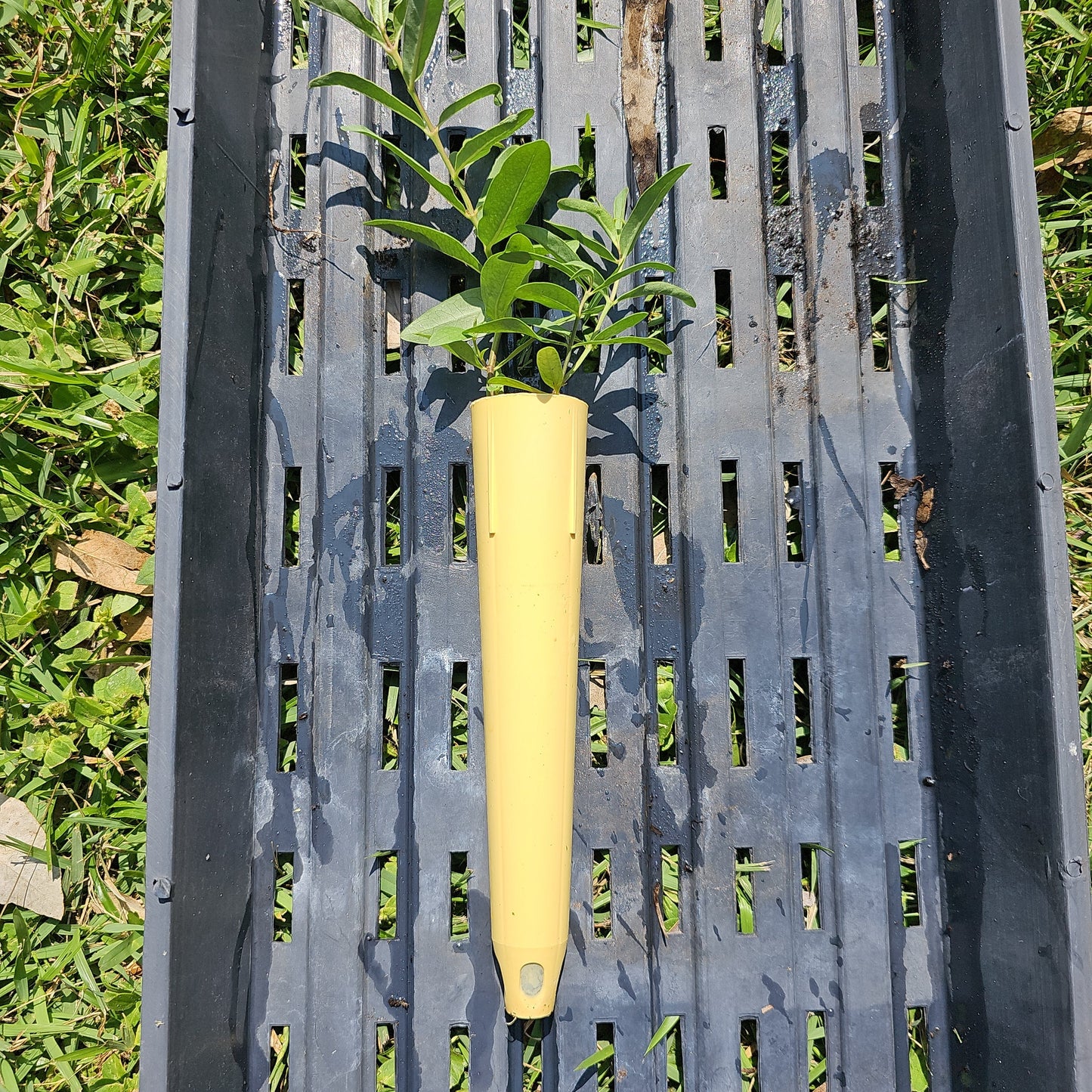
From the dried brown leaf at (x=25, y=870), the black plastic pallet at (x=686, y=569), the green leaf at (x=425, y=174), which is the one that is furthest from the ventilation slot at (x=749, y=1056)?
the green leaf at (x=425, y=174)

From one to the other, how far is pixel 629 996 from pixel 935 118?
97 cm

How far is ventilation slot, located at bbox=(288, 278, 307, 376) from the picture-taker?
0.83 metres

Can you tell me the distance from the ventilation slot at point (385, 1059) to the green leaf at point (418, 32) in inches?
37.4

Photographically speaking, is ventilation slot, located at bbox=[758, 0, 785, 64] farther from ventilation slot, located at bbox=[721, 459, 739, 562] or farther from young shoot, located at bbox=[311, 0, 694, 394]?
ventilation slot, located at bbox=[721, 459, 739, 562]

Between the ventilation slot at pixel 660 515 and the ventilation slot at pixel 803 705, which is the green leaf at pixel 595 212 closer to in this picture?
the ventilation slot at pixel 660 515

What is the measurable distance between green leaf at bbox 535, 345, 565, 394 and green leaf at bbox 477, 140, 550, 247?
12 cm

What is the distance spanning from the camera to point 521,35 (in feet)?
2.85

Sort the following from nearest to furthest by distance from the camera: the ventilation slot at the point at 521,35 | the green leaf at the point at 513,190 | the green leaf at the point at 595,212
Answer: the green leaf at the point at 513,190 < the green leaf at the point at 595,212 < the ventilation slot at the point at 521,35

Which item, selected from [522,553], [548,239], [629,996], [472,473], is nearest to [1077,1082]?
[629,996]

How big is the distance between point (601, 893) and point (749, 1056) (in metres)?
0.23

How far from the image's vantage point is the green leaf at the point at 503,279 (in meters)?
0.66

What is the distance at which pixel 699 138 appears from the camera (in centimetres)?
84

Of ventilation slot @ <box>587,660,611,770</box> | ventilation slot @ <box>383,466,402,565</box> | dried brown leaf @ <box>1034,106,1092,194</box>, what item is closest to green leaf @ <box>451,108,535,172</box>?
ventilation slot @ <box>383,466,402,565</box>

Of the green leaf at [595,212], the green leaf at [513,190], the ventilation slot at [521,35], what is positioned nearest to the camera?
the green leaf at [513,190]
